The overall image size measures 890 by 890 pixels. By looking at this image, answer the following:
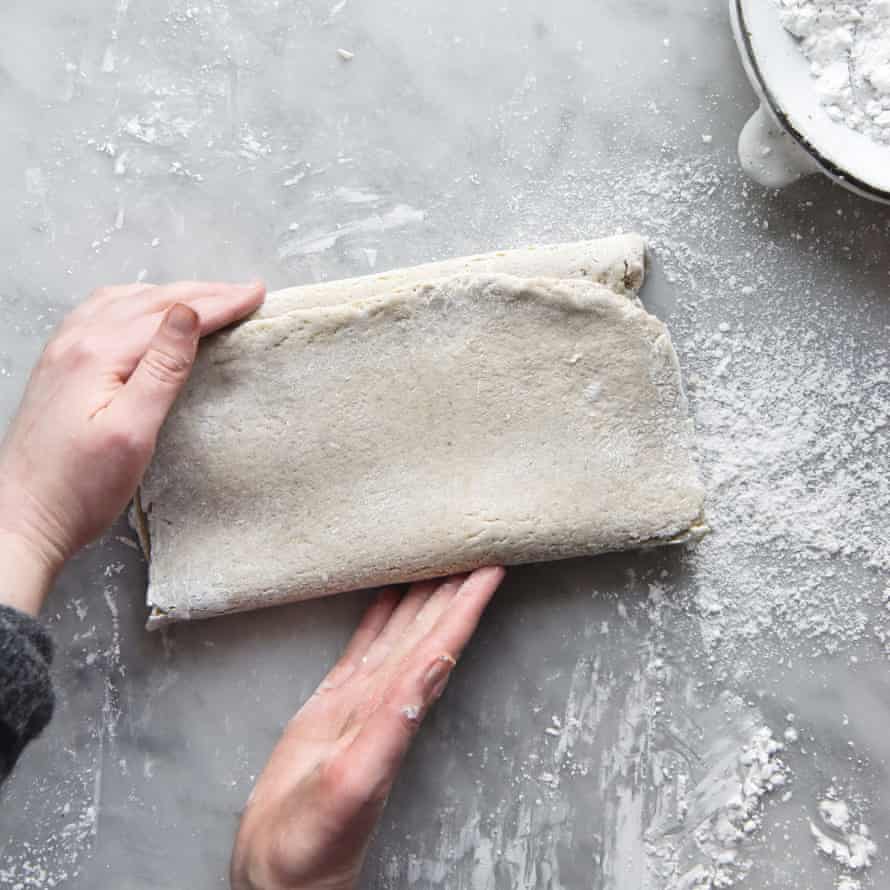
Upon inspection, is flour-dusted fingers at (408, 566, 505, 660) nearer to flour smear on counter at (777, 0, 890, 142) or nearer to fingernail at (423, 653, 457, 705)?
fingernail at (423, 653, 457, 705)

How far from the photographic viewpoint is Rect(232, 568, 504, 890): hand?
3.55 ft

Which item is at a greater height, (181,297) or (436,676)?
(181,297)

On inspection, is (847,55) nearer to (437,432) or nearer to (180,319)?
(437,432)

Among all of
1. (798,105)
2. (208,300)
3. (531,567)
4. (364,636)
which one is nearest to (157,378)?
(208,300)

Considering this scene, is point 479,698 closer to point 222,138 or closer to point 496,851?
point 496,851

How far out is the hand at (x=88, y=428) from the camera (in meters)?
1.12

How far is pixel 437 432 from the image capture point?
3.85 feet

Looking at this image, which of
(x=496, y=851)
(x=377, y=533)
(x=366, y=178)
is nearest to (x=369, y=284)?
(x=366, y=178)

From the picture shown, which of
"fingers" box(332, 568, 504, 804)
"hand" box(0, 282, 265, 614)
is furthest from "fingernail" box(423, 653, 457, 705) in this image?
"hand" box(0, 282, 265, 614)

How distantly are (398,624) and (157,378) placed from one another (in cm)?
43

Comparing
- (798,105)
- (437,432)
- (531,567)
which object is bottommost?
(531,567)

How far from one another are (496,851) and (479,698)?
20 centimetres

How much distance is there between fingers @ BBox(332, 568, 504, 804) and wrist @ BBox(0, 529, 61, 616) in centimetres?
43

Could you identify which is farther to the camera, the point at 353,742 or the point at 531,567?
the point at 531,567
